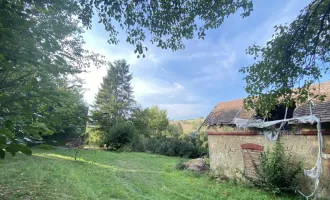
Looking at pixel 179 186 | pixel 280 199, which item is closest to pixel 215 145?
pixel 179 186

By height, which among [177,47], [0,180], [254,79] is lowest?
[0,180]

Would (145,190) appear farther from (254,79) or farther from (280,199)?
(254,79)

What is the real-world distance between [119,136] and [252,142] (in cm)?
1433

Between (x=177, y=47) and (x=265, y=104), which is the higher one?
(x=177, y=47)

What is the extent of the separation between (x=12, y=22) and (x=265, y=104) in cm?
466

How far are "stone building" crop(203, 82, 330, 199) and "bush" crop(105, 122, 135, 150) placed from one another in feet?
36.7

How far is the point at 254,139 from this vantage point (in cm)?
771

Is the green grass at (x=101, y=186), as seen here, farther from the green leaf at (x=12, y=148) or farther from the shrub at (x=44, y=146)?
the green leaf at (x=12, y=148)

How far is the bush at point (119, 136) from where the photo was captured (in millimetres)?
19500

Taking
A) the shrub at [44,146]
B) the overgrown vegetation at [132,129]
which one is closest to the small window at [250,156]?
the shrub at [44,146]

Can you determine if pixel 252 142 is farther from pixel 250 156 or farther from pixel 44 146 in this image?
pixel 44 146

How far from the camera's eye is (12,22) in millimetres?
1072

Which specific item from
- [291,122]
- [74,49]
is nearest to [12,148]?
[74,49]

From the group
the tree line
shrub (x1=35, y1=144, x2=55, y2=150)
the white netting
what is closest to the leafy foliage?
the tree line
